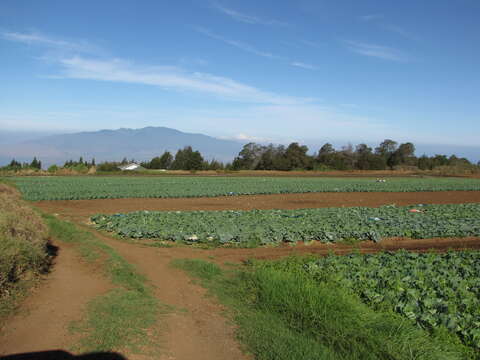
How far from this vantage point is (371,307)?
6.69 m

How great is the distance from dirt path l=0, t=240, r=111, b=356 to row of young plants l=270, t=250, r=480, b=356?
4245 millimetres

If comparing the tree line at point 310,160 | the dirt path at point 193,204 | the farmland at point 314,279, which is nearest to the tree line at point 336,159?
the tree line at point 310,160

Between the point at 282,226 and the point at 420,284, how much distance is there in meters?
7.58

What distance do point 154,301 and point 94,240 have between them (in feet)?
18.8

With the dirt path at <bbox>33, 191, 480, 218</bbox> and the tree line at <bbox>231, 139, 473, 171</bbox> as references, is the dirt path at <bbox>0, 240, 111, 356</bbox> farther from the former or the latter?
the tree line at <bbox>231, 139, 473, 171</bbox>

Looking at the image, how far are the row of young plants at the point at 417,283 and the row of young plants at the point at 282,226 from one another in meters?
3.73

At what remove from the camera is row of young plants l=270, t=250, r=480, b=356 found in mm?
5941

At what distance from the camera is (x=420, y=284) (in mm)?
7488

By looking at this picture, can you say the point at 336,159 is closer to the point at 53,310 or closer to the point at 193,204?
the point at 193,204

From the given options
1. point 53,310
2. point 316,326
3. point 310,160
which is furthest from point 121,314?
point 310,160

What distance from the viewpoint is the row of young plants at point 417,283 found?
594cm

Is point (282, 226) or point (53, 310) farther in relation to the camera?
point (282, 226)

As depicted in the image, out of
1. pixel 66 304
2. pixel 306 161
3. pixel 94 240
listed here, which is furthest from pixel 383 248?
Result: pixel 306 161

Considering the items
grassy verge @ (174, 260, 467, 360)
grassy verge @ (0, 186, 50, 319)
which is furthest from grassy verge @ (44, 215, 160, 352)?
grassy verge @ (174, 260, 467, 360)
